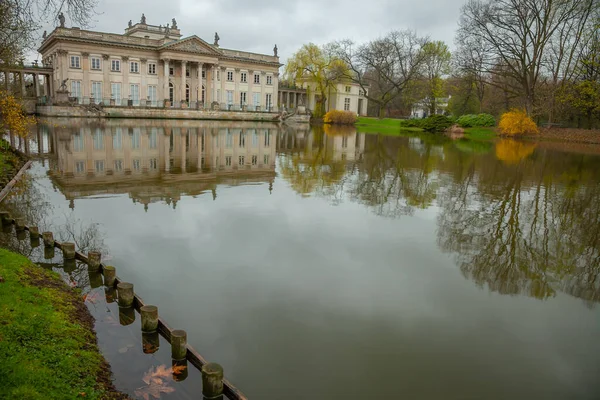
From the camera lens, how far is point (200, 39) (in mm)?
61688

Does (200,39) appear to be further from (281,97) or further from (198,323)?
(198,323)

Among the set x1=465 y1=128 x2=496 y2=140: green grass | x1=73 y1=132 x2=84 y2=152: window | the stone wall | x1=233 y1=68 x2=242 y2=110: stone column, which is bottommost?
x1=73 y1=132 x2=84 y2=152: window

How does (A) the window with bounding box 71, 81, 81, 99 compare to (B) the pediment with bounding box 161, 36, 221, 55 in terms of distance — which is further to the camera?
(B) the pediment with bounding box 161, 36, 221, 55

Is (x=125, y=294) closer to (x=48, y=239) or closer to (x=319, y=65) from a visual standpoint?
(x=48, y=239)

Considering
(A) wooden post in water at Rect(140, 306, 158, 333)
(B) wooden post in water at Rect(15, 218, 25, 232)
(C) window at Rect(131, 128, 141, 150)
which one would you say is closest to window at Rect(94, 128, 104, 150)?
(C) window at Rect(131, 128, 141, 150)

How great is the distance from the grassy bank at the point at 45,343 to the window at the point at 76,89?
54706mm

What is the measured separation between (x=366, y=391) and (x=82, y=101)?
57.5m

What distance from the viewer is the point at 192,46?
61438 mm

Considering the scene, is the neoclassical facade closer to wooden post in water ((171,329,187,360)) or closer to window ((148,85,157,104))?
window ((148,85,157,104))

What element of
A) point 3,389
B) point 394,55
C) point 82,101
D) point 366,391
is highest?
point 394,55

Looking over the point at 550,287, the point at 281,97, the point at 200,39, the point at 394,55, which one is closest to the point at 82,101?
the point at 200,39

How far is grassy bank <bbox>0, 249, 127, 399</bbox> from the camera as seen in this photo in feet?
14.4

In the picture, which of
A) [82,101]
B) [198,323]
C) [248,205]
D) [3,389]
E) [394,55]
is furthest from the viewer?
[394,55]

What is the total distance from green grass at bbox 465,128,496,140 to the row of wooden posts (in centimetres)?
5026
